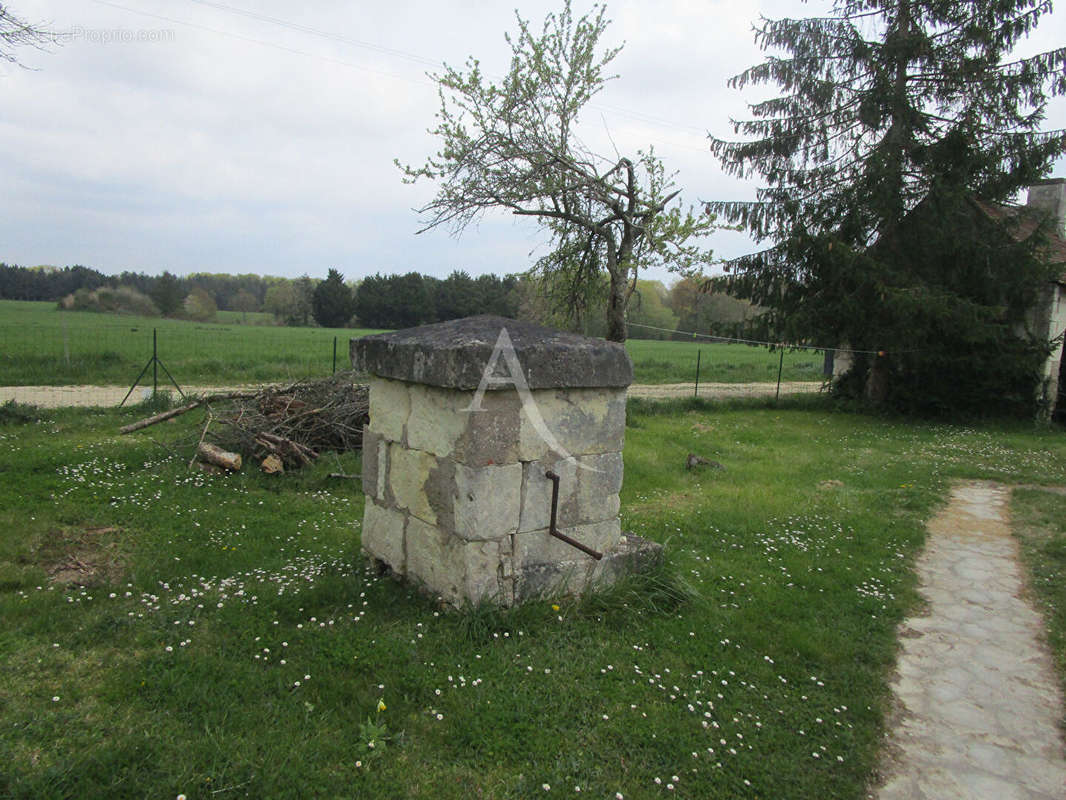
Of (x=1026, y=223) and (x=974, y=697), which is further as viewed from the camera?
(x=1026, y=223)

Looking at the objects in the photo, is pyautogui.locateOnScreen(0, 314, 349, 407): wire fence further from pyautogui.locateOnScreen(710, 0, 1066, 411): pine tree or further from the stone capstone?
pyautogui.locateOnScreen(710, 0, 1066, 411): pine tree

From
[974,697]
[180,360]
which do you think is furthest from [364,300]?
[974,697]

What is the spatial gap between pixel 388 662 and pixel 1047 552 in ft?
20.4

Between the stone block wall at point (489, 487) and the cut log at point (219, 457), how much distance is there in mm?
3376

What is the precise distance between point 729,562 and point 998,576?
93.6 inches

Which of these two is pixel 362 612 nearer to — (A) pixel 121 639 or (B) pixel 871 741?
(A) pixel 121 639

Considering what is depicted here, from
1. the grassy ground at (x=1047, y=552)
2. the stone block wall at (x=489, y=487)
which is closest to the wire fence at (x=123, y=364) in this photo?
the stone block wall at (x=489, y=487)

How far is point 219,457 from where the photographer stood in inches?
276

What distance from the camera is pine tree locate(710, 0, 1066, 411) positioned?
13.4 m

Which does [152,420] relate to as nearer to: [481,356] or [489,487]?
[489,487]

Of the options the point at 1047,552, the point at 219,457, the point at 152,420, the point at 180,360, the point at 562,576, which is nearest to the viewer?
the point at 562,576

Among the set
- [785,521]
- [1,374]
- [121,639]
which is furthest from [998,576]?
[1,374]

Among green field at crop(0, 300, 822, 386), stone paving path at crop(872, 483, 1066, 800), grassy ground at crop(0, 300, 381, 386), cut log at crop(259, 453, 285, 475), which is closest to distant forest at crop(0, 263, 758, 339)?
green field at crop(0, 300, 822, 386)

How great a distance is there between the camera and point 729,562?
5.30m
